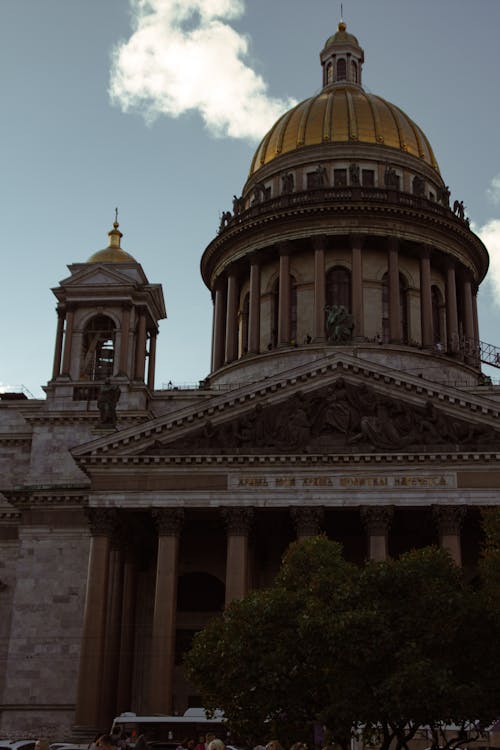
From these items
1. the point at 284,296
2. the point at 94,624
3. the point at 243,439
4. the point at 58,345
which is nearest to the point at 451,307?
the point at 284,296

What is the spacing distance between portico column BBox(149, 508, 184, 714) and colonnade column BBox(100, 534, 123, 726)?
1.79 m

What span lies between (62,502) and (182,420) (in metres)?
7.58

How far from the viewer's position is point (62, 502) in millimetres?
42875

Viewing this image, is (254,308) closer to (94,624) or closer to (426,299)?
(426,299)

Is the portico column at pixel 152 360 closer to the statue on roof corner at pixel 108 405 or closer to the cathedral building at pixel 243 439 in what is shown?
the cathedral building at pixel 243 439

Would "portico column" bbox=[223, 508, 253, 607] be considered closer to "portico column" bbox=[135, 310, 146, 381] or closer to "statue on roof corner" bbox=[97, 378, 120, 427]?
"statue on roof corner" bbox=[97, 378, 120, 427]

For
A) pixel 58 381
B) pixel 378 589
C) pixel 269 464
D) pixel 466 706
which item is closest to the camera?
pixel 466 706

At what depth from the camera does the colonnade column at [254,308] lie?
179 feet

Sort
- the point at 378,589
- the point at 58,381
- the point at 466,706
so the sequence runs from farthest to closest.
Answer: the point at 58,381 < the point at 378,589 < the point at 466,706

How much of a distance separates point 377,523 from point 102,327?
18.7 meters

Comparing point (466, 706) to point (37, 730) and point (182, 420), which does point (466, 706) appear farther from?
point (37, 730)

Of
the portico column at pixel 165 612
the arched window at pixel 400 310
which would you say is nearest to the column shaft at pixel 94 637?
the portico column at pixel 165 612

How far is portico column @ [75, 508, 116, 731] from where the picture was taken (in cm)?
3547

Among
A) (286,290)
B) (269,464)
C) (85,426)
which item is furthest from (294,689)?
(286,290)
